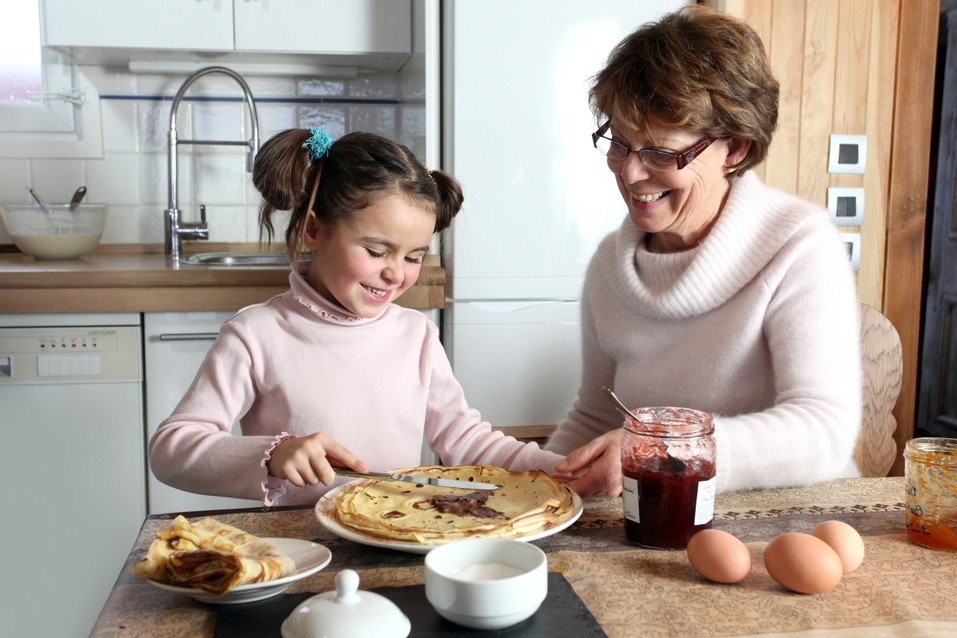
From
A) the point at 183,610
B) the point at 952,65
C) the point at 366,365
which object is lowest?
the point at 183,610

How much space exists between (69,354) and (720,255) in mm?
1633

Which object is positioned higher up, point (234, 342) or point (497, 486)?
point (234, 342)

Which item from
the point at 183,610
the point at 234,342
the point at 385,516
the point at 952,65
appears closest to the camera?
the point at 183,610

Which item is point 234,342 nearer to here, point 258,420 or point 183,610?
point 258,420

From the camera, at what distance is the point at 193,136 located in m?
3.06

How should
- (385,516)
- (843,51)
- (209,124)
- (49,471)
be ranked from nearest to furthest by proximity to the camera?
1. (385,516)
2. (49,471)
3. (843,51)
4. (209,124)

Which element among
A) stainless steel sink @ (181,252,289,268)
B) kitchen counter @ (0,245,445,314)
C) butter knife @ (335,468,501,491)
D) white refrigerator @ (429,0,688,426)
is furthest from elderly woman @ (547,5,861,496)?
stainless steel sink @ (181,252,289,268)

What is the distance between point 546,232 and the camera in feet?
8.28

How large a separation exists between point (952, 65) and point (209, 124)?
3039mm

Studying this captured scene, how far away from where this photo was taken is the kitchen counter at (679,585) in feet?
2.81

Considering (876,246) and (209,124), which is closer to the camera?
(876,246)

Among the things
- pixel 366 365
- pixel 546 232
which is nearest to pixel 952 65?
pixel 546 232

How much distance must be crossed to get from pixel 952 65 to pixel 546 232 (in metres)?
2.48

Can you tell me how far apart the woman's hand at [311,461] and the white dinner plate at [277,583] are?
13 cm
